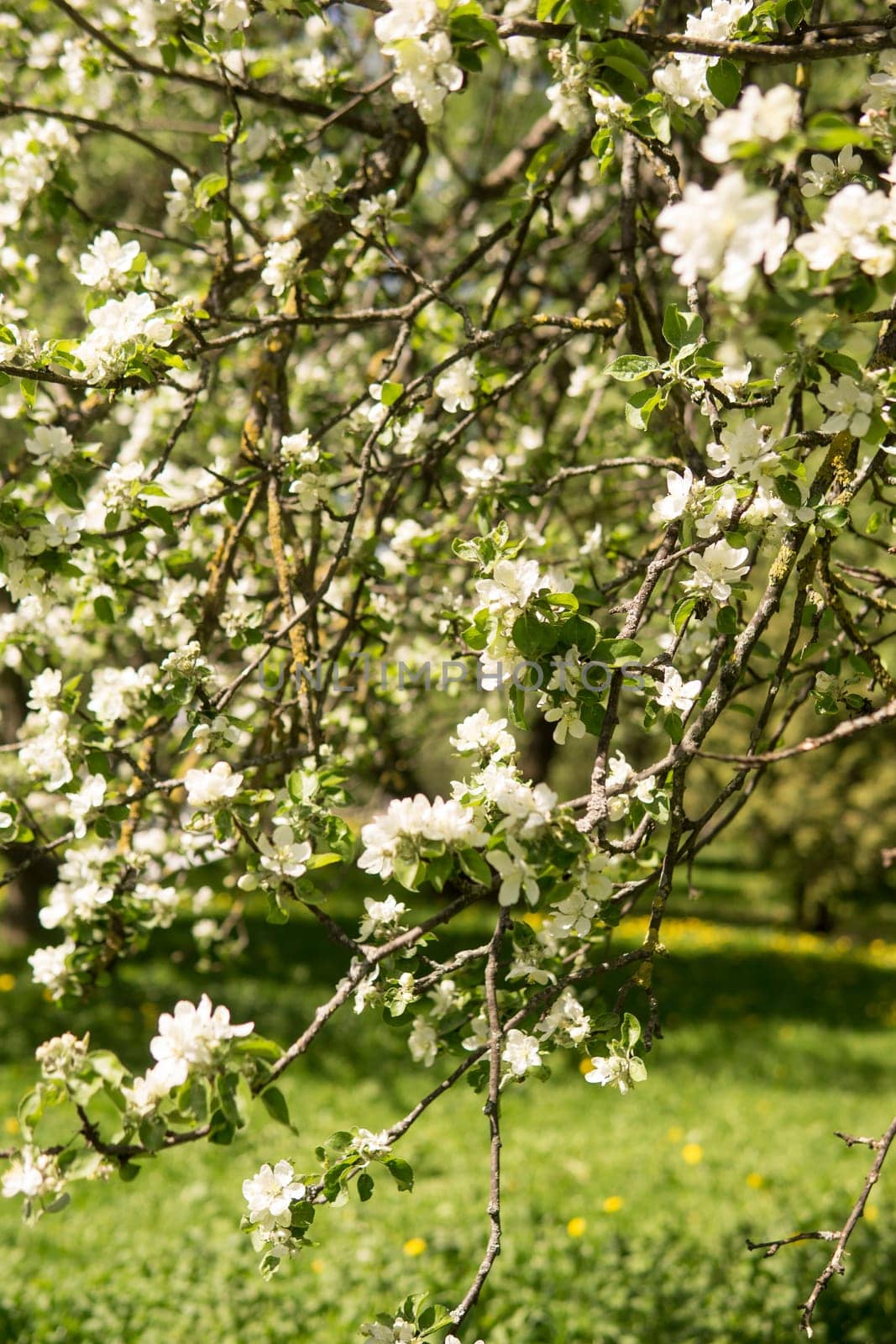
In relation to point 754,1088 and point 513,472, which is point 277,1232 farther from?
point 754,1088

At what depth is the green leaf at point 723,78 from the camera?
1.40 meters

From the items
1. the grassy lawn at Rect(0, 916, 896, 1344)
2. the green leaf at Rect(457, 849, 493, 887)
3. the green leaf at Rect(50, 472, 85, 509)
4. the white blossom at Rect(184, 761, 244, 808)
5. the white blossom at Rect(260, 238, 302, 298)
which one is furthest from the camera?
the grassy lawn at Rect(0, 916, 896, 1344)

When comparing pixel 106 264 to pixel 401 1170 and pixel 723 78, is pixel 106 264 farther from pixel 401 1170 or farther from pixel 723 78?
pixel 401 1170

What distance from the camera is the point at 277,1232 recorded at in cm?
128

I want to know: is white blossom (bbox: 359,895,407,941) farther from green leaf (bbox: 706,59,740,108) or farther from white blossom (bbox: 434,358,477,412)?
green leaf (bbox: 706,59,740,108)

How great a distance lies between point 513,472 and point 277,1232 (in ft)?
6.32

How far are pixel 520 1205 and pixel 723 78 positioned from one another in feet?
12.8

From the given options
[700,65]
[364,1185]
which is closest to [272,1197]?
[364,1185]

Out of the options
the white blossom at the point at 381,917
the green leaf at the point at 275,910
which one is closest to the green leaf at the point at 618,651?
the white blossom at the point at 381,917

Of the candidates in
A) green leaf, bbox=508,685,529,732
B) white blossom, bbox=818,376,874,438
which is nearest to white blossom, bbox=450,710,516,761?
green leaf, bbox=508,685,529,732

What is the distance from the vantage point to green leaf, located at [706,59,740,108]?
4.58 ft

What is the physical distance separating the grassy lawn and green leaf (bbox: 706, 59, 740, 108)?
122 inches

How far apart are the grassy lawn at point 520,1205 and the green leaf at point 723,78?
3089 mm

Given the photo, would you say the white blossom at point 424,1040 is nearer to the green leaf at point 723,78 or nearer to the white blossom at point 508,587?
the white blossom at point 508,587
